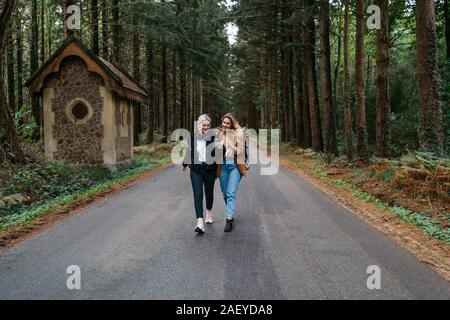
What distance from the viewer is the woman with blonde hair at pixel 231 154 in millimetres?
7230

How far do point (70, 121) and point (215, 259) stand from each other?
42.6 feet

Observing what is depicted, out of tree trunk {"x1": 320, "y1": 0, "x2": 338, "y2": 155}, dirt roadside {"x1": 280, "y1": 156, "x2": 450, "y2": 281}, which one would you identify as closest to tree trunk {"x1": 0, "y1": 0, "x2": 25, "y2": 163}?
dirt roadside {"x1": 280, "y1": 156, "x2": 450, "y2": 281}

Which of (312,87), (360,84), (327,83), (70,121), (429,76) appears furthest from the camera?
(312,87)

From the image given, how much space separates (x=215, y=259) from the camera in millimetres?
5496

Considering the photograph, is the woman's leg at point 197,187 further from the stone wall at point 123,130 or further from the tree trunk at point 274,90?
the tree trunk at point 274,90

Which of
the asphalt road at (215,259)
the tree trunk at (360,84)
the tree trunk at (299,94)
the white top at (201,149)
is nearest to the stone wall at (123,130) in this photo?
the asphalt road at (215,259)

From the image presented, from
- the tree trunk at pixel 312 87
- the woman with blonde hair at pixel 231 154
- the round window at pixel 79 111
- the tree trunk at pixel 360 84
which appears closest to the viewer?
the woman with blonde hair at pixel 231 154

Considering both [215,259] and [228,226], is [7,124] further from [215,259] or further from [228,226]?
[215,259]

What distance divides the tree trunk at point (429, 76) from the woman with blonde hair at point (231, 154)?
20.8ft

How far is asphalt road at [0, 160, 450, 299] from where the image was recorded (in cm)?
445

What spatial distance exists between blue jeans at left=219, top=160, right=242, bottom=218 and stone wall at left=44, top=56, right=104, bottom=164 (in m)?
10.3

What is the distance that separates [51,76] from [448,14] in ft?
69.5

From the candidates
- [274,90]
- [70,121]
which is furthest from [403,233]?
[274,90]
